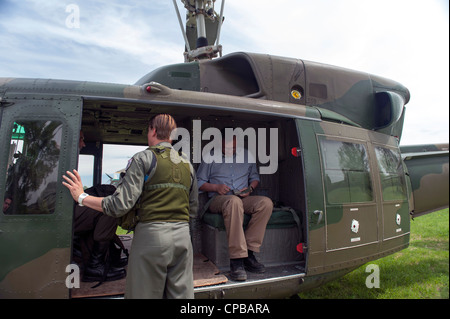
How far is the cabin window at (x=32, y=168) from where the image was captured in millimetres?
2297

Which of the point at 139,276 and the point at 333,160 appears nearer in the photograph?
the point at 139,276

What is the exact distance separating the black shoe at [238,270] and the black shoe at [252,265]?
8.2 inches

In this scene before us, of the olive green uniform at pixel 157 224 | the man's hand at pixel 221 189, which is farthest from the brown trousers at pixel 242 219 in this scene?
the olive green uniform at pixel 157 224

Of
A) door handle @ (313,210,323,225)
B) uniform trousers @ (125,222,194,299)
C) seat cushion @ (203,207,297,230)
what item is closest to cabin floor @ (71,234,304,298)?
seat cushion @ (203,207,297,230)

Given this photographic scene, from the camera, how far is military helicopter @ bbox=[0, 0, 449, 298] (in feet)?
7.58

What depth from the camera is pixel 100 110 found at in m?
3.34

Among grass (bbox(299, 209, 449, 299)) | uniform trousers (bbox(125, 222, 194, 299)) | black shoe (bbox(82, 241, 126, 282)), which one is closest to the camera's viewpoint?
Result: uniform trousers (bbox(125, 222, 194, 299))

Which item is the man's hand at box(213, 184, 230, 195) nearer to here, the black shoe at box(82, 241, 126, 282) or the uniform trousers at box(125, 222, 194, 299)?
the black shoe at box(82, 241, 126, 282)

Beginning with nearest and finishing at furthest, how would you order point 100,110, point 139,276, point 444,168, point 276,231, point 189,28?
1. point 139,276
2. point 100,110
3. point 276,231
4. point 444,168
5. point 189,28

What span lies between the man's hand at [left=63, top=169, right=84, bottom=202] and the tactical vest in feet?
1.72

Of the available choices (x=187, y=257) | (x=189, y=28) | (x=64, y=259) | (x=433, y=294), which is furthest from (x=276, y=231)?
(x=189, y=28)

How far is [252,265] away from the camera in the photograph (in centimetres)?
317

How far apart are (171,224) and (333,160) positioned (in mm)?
2132
